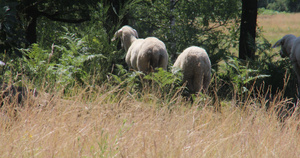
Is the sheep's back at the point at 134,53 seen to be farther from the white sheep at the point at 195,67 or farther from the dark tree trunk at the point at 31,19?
the dark tree trunk at the point at 31,19

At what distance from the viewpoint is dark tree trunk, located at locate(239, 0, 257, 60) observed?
30.6 feet

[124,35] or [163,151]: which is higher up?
[124,35]

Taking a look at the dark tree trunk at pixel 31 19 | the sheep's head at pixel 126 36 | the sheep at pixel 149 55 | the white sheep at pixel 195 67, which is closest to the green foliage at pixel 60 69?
the sheep at pixel 149 55

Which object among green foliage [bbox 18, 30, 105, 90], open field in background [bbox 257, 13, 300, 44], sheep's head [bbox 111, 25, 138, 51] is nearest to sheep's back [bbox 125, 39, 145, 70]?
sheep's head [bbox 111, 25, 138, 51]

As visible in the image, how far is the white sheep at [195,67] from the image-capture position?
6391mm

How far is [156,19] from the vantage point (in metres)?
13.7

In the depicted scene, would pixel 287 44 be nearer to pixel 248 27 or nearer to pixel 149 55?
pixel 248 27

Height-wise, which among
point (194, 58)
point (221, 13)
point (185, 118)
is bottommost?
point (185, 118)

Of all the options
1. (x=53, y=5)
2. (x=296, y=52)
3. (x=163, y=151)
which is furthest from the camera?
(x=53, y=5)

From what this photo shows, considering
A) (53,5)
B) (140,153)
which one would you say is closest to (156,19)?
(53,5)

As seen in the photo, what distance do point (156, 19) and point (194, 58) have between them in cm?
759

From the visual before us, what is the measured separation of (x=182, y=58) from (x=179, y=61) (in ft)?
0.64

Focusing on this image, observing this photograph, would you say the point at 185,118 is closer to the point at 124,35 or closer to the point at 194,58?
the point at 194,58

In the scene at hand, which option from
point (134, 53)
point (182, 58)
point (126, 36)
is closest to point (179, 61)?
point (182, 58)
